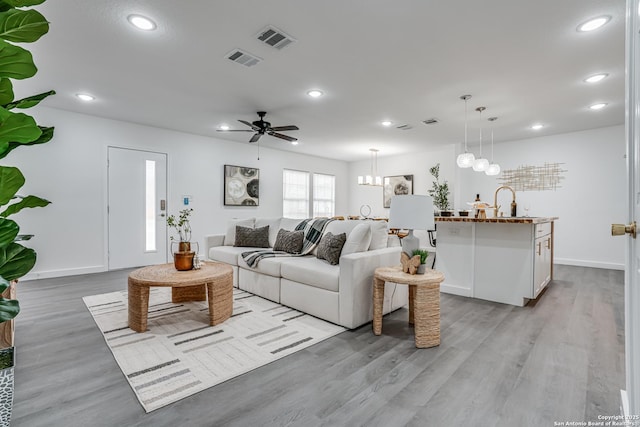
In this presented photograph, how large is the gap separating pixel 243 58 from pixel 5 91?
7.36 feet

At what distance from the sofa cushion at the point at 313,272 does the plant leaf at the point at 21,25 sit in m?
2.35

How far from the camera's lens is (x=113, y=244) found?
196 inches

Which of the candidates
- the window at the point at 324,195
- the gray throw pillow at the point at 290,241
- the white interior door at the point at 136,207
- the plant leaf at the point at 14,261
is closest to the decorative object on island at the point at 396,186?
the window at the point at 324,195

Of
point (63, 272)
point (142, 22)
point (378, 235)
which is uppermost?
point (142, 22)

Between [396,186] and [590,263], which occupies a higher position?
[396,186]

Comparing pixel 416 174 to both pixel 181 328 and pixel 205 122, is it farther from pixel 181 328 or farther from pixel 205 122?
pixel 181 328

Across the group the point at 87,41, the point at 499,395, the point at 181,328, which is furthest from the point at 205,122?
the point at 499,395

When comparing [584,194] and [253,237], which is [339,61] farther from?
[584,194]

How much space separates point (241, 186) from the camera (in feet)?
21.7

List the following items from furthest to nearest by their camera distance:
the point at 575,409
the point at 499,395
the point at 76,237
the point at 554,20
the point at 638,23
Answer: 1. the point at 76,237
2. the point at 554,20
3. the point at 499,395
4. the point at 575,409
5. the point at 638,23

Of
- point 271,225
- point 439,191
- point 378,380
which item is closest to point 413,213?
point 378,380

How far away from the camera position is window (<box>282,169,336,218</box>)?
7.71m

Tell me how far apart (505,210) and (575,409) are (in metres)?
5.74

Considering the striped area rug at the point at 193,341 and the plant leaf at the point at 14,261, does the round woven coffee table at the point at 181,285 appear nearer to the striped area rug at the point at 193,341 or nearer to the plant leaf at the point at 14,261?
the striped area rug at the point at 193,341
